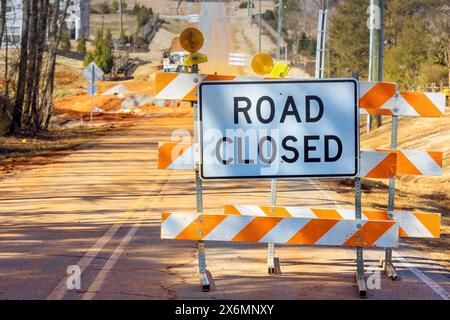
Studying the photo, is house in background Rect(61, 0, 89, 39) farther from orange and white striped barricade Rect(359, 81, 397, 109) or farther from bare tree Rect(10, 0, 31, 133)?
orange and white striped barricade Rect(359, 81, 397, 109)

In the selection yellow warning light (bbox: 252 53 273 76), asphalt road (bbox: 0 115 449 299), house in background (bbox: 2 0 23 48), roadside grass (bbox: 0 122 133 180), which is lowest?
roadside grass (bbox: 0 122 133 180)

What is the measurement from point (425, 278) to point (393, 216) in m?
0.72

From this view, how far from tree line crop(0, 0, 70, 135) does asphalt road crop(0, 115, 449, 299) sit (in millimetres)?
13458

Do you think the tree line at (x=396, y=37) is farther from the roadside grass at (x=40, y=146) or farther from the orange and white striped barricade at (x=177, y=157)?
the orange and white striped barricade at (x=177, y=157)

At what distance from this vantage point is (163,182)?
19.1 m

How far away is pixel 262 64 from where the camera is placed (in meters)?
11.9

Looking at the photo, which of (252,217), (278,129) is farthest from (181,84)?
(252,217)

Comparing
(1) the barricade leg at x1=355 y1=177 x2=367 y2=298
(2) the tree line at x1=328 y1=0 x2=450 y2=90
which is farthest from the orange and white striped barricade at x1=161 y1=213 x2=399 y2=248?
(2) the tree line at x1=328 y1=0 x2=450 y2=90

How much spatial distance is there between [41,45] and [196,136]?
27.2m

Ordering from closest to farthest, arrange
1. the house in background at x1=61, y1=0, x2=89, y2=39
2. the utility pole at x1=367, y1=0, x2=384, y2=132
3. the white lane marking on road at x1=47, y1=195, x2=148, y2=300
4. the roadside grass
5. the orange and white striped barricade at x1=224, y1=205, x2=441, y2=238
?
the white lane marking on road at x1=47, y1=195, x2=148, y2=300 → the orange and white striped barricade at x1=224, y1=205, x2=441, y2=238 → the roadside grass → the utility pole at x1=367, y1=0, x2=384, y2=132 → the house in background at x1=61, y1=0, x2=89, y2=39

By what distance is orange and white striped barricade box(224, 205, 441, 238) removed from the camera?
9.27 m

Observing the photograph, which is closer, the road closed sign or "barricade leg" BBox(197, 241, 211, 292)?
the road closed sign


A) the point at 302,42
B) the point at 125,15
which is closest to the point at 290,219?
the point at 302,42
